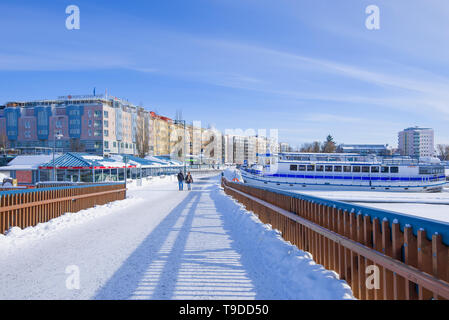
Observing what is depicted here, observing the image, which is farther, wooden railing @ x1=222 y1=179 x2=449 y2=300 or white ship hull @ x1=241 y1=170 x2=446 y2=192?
white ship hull @ x1=241 y1=170 x2=446 y2=192

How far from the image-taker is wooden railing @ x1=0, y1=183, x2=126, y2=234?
25.5 ft

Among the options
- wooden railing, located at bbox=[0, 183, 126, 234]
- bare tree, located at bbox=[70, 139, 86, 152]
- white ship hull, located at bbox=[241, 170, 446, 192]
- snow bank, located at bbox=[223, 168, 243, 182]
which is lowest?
white ship hull, located at bbox=[241, 170, 446, 192]

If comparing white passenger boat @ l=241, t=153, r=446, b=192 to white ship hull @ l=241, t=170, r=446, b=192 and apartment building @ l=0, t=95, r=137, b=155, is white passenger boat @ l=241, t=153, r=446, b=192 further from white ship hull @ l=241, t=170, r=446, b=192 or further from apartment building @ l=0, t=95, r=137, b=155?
apartment building @ l=0, t=95, r=137, b=155

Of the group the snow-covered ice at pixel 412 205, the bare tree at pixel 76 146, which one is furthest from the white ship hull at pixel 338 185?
the bare tree at pixel 76 146

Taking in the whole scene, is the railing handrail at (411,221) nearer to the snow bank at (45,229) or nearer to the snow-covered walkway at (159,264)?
the snow-covered walkway at (159,264)

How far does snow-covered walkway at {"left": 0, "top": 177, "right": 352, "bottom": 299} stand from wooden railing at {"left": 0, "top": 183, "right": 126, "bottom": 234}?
1.29 ft

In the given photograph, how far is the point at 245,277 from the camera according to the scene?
16.4ft

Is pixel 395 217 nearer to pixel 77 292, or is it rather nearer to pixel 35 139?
pixel 77 292

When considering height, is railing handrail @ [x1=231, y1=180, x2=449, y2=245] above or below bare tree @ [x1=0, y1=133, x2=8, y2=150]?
below

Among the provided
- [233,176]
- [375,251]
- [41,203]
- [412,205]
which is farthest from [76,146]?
[375,251]

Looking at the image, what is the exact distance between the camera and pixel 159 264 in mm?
5613

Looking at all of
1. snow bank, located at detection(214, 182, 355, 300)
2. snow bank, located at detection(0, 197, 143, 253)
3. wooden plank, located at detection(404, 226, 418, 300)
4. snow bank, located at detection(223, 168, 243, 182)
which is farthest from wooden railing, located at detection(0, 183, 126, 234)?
snow bank, located at detection(223, 168, 243, 182)
